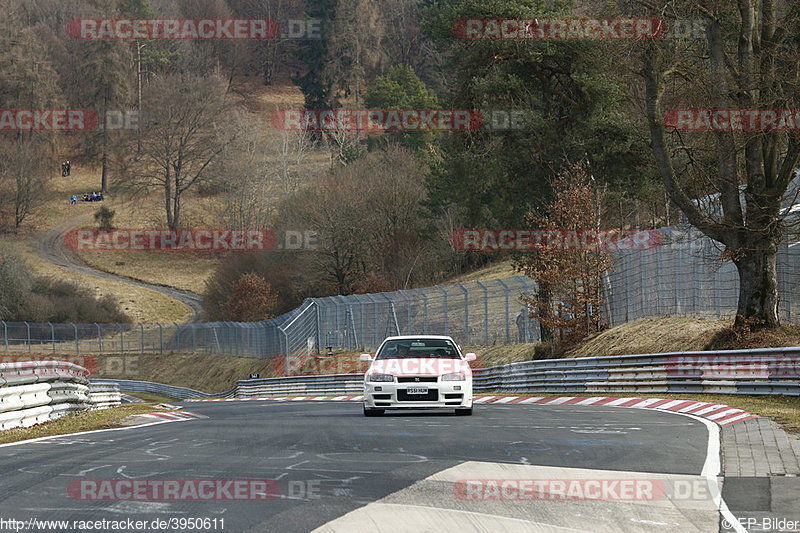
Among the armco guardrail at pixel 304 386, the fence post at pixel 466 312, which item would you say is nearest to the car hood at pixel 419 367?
the fence post at pixel 466 312

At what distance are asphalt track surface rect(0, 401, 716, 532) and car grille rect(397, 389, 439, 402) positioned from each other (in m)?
0.35

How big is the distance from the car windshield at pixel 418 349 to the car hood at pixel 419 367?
38cm

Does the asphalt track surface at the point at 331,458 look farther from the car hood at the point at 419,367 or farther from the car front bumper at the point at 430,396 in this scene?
the car hood at the point at 419,367

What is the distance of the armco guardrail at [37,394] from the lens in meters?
16.7

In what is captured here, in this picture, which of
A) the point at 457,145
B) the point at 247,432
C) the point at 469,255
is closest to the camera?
the point at 247,432

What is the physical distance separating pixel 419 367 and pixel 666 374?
790 centimetres

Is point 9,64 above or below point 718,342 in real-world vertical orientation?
above

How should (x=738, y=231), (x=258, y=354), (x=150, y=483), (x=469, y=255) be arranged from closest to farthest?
(x=150, y=483) < (x=738, y=231) < (x=258, y=354) < (x=469, y=255)

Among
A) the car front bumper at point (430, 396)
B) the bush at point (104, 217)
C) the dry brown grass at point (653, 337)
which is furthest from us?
the bush at point (104, 217)

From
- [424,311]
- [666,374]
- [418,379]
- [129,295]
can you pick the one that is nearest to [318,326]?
[424,311]

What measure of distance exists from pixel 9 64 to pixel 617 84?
284 feet

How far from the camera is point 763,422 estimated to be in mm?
14297

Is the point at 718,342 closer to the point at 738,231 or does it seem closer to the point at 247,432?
the point at 738,231

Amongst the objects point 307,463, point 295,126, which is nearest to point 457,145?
point 307,463
